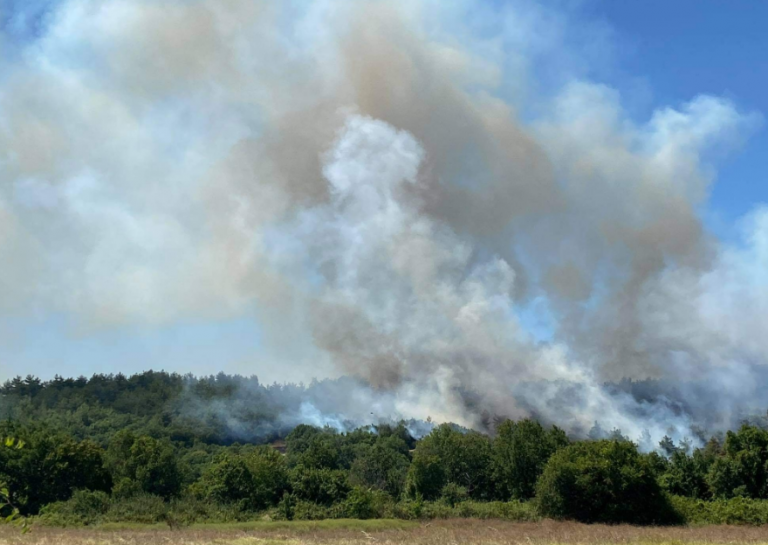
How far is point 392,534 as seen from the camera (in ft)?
173

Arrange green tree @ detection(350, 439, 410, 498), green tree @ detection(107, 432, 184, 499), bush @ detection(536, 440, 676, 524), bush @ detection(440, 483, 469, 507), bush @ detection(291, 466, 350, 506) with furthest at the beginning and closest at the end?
green tree @ detection(350, 439, 410, 498) < bush @ detection(440, 483, 469, 507) < green tree @ detection(107, 432, 184, 499) < bush @ detection(291, 466, 350, 506) < bush @ detection(536, 440, 676, 524)

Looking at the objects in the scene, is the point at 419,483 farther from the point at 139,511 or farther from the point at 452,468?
the point at 139,511

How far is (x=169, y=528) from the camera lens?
5744 centimetres

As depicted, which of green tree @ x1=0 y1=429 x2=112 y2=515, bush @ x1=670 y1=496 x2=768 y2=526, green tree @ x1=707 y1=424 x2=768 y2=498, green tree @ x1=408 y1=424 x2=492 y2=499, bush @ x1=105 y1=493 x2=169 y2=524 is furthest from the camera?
green tree @ x1=408 y1=424 x2=492 y2=499

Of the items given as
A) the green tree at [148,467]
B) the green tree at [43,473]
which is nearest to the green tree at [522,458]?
the green tree at [148,467]

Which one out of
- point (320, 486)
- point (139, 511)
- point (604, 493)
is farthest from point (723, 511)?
point (139, 511)

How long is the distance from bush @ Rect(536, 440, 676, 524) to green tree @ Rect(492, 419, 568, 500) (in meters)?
18.8

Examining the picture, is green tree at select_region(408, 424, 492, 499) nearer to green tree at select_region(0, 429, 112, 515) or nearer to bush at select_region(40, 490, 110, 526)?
bush at select_region(40, 490, 110, 526)

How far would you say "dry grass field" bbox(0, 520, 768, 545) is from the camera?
4441cm

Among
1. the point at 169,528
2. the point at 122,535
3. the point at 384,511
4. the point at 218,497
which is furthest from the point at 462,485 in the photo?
the point at 122,535

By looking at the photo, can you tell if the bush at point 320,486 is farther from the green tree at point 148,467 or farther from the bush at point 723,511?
the bush at point 723,511

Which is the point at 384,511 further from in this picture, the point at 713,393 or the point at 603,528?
the point at 713,393

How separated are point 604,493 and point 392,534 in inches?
971

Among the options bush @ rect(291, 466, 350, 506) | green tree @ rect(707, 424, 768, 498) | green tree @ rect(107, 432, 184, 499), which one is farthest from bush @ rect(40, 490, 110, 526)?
green tree @ rect(707, 424, 768, 498)
